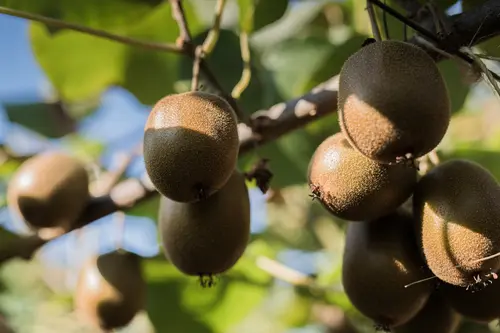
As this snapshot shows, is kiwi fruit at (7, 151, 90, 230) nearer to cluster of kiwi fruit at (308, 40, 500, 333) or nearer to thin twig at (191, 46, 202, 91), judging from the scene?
thin twig at (191, 46, 202, 91)

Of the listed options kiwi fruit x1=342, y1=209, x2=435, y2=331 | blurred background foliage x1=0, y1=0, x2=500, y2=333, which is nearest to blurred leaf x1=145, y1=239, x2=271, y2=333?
blurred background foliage x1=0, y1=0, x2=500, y2=333

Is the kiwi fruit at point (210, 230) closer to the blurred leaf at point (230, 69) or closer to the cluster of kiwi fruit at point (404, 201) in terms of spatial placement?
the cluster of kiwi fruit at point (404, 201)

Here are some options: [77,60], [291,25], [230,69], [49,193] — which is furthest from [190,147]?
[291,25]

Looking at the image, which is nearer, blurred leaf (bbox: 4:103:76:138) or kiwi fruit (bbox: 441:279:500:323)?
kiwi fruit (bbox: 441:279:500:323)

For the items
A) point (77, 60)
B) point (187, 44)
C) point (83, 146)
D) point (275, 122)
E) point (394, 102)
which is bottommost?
point (83, 146)

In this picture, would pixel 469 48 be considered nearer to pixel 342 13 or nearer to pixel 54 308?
pixel 342 13

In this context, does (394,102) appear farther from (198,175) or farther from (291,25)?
(291,25)

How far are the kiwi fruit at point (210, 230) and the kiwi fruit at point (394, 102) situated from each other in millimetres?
249

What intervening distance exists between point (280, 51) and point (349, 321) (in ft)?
2.30

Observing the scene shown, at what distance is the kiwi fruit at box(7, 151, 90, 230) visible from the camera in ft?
4.16

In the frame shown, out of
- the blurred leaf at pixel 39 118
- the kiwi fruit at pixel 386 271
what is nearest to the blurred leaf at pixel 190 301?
the blurred leaf at pixel 39 118

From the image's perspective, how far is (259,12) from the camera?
3.95 feet

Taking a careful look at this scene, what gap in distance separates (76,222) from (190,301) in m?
0.42

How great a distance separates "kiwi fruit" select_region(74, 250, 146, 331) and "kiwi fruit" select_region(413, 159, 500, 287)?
683 millimetres
